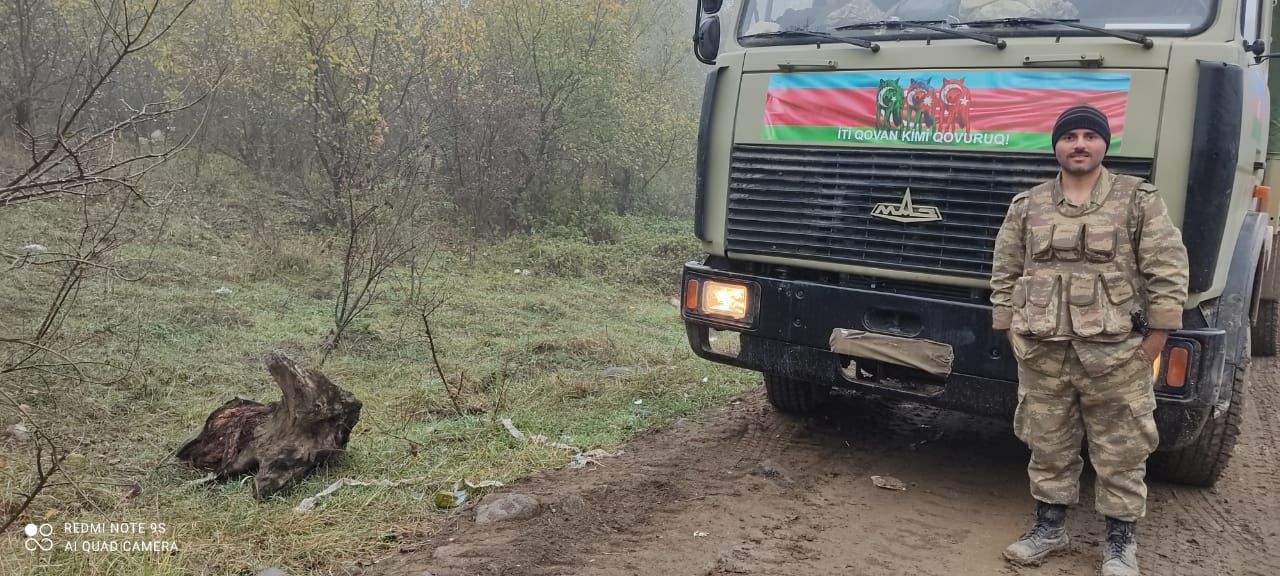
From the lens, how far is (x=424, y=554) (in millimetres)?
3145

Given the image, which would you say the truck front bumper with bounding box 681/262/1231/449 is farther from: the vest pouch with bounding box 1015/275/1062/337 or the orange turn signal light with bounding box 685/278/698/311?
the vest pouch with bounding box 1015/275/1062/337

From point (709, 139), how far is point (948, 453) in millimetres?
2120

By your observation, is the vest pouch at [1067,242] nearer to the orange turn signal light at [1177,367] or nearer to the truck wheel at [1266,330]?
the orange turn signal light at [1177,367]

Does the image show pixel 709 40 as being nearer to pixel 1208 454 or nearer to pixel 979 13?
pixel 979 13

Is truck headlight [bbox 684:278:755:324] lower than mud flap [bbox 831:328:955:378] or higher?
higher

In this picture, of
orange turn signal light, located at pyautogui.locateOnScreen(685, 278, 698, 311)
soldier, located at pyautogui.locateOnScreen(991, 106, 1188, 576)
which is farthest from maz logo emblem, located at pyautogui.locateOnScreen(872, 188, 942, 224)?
orange turn signal light, located at pyautogui.locateOnScreen(685, 278, 698, 311)

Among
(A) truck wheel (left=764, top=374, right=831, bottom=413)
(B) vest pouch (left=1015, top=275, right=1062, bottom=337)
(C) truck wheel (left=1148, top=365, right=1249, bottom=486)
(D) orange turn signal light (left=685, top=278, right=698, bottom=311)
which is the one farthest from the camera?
(A) truck wheel (left=764, top=374, right=831, bottom=413)

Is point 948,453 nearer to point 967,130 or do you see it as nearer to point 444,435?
point 967,130

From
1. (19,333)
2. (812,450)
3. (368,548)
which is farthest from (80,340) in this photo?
(812,450)

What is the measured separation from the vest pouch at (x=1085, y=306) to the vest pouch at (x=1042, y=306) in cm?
5

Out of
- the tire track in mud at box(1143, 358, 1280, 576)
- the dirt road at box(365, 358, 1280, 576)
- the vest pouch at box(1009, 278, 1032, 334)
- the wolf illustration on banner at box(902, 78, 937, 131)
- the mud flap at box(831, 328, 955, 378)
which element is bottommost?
the dirt road at box(365, 358, 1280, 576)

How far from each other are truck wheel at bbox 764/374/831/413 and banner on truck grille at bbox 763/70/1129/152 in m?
1.58

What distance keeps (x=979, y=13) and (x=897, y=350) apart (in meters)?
1.48

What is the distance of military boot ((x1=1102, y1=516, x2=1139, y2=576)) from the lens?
3.11m
